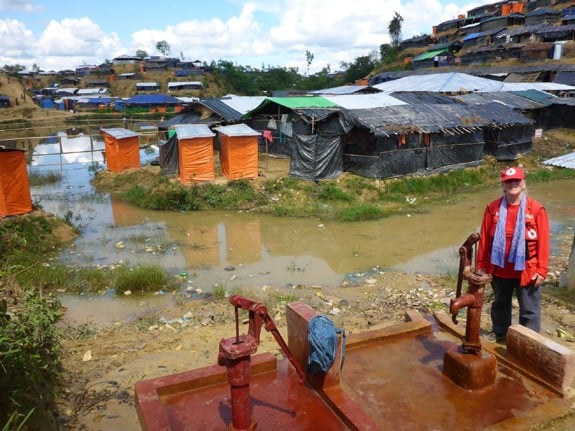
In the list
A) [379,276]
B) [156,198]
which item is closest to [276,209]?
[156,198]

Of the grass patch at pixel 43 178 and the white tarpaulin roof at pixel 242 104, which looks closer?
the grass patch at pixel 43 178

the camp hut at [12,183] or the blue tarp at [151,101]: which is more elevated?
the blue tarp at [151,101]

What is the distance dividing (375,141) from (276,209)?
4.29 m

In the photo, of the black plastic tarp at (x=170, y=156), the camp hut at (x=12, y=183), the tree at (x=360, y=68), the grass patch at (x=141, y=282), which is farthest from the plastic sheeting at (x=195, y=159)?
the tree at (x=360, y=68)

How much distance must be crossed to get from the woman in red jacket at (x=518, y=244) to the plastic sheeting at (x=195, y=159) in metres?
12.1

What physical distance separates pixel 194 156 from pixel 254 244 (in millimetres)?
5293

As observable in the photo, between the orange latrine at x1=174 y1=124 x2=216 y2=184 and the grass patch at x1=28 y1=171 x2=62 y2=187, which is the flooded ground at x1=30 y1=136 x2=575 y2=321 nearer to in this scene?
the orange latrine at x1=174 y1=124 x2=216 y2=184

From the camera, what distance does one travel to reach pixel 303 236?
11664 millimetres

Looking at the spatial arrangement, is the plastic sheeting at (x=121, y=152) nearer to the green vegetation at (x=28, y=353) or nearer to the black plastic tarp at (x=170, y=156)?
the black plastic tarp at (x=170, y=156)

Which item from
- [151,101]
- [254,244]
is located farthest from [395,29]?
[254,244]

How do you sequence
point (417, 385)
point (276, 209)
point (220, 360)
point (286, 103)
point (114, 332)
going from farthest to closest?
point (286, 103)
point (276, 209)
point (114, 332)
point (417, 385)
point (220, 360)

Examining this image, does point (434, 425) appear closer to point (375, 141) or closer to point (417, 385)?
point (417, 385)

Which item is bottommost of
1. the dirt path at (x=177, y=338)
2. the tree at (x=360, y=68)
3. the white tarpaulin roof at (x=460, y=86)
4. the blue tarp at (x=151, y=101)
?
the dirt path at (x=177, y=338)

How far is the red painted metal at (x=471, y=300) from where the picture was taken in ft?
11.5
